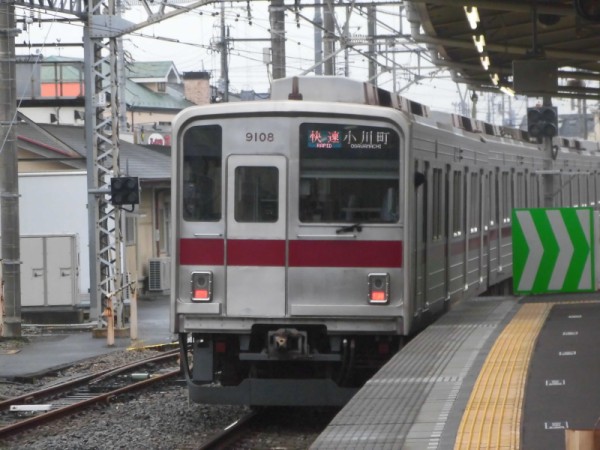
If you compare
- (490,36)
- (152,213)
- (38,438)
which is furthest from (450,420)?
(152,213)

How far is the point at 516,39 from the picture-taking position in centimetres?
Result: 1914

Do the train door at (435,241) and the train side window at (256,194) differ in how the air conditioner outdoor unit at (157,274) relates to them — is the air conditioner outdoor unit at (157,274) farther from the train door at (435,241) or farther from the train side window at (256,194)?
the train side window at (256,194)

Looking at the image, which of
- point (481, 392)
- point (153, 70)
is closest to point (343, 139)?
point (481, 392)

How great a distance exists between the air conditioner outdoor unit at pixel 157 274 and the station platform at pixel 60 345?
6.17 metres

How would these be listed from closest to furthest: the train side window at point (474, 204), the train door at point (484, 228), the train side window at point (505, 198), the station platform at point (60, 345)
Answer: the train side window at point (474, 204) → the train door at point (484, 228) → the station platform at point (60, 345) → the train side window at point (505, 198)

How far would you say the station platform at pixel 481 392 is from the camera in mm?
6535

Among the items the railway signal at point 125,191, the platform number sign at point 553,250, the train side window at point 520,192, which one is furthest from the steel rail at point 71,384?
the train side window at point 520,192

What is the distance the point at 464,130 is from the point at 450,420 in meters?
9.00

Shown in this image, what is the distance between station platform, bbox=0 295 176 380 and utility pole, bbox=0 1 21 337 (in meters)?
0.50

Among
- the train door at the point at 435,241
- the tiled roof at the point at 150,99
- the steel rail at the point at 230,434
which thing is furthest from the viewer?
the tiled roof at the point at 150,99

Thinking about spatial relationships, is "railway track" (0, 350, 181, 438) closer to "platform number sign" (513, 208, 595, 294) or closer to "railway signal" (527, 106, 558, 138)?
"platform number sign" (513, 208, 595, 294)

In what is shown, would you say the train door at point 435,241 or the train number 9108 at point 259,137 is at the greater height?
the train number 9108 at point 259,137

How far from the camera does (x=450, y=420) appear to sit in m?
6.93

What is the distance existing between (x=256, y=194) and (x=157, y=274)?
2166 centimetres
